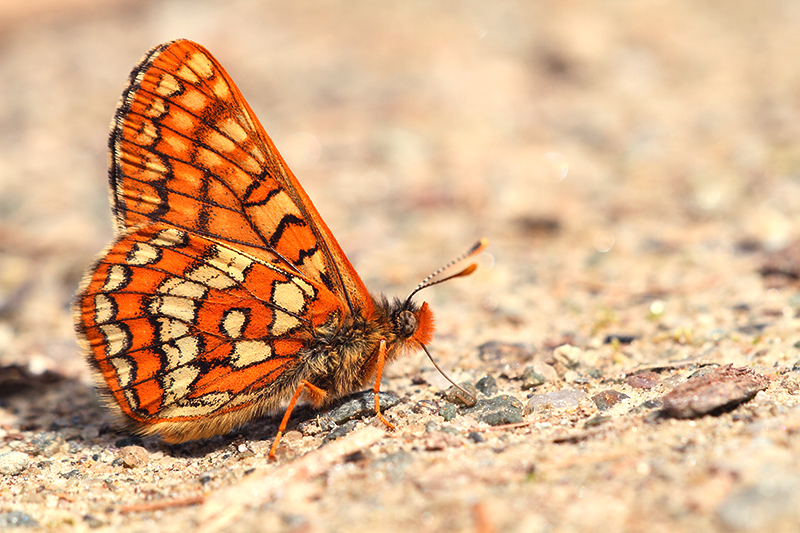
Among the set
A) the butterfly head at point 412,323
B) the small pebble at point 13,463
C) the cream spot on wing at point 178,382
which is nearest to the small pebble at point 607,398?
the butterfly head at point 412,323

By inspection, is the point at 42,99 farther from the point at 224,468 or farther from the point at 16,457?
the point at 224,468

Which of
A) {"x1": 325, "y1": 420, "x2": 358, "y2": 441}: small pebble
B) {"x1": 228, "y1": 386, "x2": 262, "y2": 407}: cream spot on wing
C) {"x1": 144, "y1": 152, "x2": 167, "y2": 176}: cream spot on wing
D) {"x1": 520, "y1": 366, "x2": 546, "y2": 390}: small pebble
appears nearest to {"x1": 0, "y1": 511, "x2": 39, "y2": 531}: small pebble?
{"x1": 228, "y1": 386, "x2": 262, "y2": 407}: cream spot on wing

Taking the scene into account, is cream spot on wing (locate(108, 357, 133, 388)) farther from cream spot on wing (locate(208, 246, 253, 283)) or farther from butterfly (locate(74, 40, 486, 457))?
cream spot on wing (locate(208, 246, 253, 283))

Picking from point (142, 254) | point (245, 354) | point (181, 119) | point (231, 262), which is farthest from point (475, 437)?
point (181, 119)

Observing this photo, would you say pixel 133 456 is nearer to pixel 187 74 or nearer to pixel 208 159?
pixel 208 159

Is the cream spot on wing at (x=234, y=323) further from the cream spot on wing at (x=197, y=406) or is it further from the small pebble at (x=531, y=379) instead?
the small pebble at (x=531, y=379)
